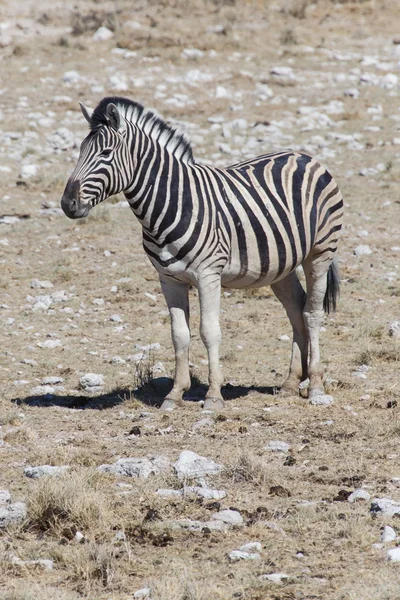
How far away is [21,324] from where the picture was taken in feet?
35.8

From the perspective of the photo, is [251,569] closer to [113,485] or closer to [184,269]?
[113,485]

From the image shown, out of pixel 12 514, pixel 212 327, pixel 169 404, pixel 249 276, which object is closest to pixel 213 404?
pixel 169 404

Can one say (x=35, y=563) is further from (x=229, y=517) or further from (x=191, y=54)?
(x=191, y=54)

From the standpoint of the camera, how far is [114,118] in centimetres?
805

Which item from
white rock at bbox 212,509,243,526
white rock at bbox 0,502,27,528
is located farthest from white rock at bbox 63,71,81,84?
white rock at bbox 212,509,243,526

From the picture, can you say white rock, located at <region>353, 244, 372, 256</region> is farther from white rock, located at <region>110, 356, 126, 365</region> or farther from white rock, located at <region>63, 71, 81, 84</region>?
white rock, located at <region>63, 71, 81, 84</region>

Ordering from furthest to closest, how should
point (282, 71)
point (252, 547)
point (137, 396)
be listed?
point (282, 71) → point (137, 396) → point (252, 547)

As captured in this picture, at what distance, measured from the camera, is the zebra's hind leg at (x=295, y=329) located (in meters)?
9.11

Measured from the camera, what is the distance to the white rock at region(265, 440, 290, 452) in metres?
7.32

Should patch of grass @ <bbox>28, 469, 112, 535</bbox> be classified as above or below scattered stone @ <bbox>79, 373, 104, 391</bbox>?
below

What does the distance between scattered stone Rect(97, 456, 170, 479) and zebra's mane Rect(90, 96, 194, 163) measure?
109 inches

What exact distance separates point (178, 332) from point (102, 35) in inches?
671

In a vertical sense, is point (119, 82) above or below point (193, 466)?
above

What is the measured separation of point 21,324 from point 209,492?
5.04 m
